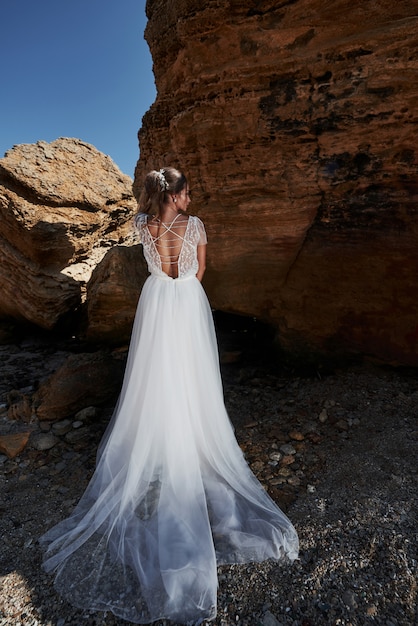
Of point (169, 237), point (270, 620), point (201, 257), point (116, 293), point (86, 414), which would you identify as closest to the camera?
point (270, 620)

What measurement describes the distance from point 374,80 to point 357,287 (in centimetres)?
197

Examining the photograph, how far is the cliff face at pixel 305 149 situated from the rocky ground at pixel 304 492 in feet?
2.42

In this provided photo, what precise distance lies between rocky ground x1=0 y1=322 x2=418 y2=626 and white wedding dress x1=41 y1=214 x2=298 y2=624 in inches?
4.7

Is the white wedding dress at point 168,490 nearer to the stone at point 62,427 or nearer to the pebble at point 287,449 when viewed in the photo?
the pebble at point 287,449

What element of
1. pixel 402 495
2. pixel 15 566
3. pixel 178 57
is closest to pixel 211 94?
pixel 178 57

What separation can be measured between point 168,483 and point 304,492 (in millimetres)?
1052

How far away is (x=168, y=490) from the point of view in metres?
2.63

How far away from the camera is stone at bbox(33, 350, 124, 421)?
412cm

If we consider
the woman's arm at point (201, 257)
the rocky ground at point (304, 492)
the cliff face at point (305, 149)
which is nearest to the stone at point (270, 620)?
the rocky ground at point (304, 492)

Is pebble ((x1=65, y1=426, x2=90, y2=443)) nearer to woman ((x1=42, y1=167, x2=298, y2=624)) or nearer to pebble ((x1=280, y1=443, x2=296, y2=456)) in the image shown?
woman ((x1=42, y1=167, x2=298, y2=624))

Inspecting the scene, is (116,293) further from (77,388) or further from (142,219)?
(142,219)

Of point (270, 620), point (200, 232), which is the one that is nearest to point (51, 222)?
point (200, 232)

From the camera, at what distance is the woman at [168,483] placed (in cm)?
205

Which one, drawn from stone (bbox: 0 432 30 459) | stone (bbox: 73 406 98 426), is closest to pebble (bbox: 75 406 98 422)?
stone (bbox: 73 406 98 426)
